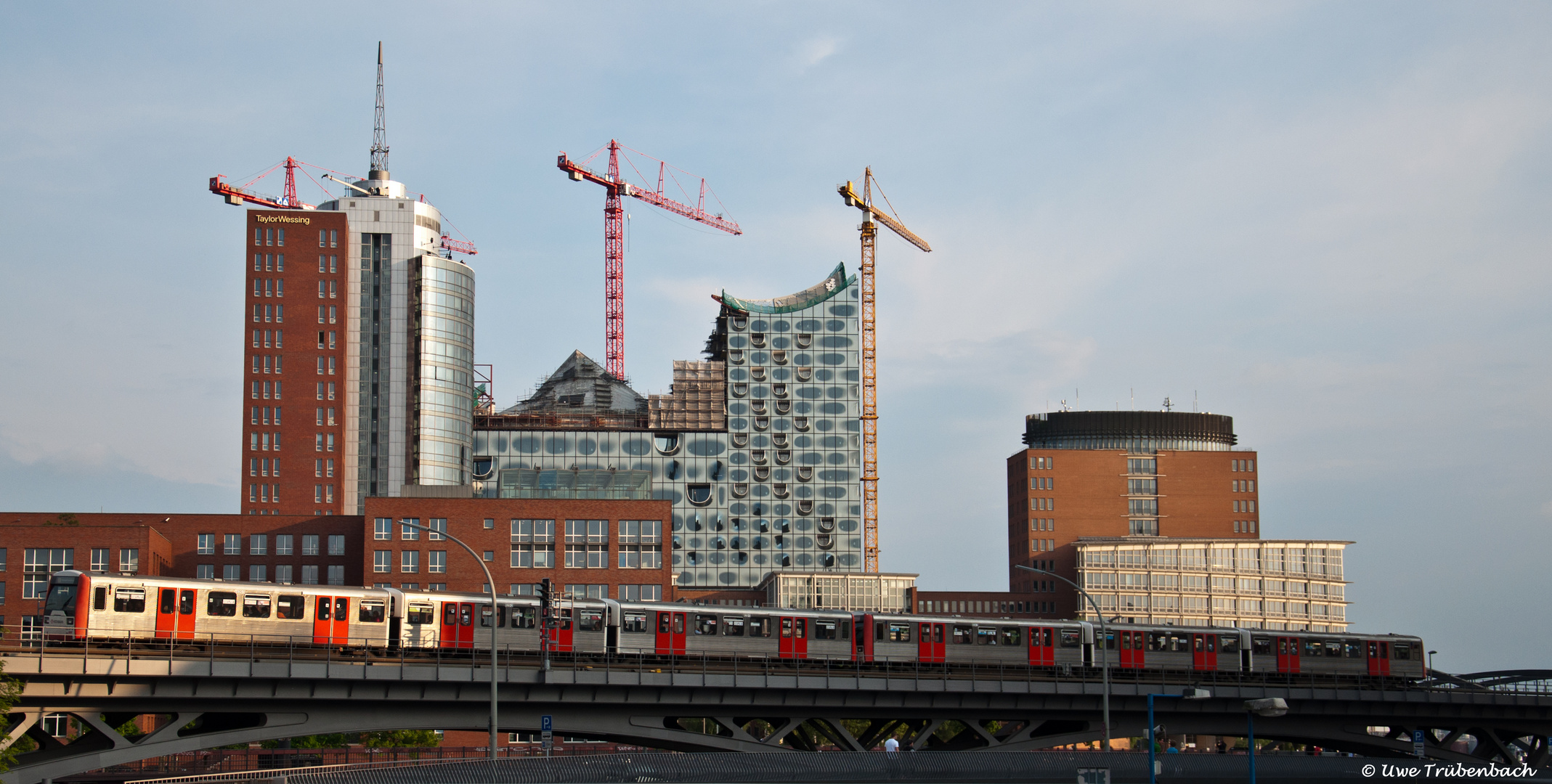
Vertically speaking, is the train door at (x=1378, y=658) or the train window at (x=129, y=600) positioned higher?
the train window at (x=129, y=600)

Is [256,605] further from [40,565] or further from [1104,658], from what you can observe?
[40,565]

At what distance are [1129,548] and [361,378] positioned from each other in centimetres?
9646

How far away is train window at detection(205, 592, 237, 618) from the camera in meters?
64.5

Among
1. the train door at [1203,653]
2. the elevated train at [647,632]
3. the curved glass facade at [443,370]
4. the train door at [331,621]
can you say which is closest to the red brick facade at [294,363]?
the curved glass facade at [443,370]

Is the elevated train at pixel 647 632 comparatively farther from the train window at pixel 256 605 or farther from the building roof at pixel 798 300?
the building roof at pixel 798 300

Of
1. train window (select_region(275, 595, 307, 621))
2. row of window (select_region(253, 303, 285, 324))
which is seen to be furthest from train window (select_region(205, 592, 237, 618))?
row of window (select_region(253, 303, 285, 324))

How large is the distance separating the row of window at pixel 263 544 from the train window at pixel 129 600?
6633 centimetres

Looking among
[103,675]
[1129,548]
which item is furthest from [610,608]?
[1129,548]

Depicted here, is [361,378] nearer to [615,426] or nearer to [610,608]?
[615,426]

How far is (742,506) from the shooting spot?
187375 mm

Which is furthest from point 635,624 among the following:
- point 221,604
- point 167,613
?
point 167,613

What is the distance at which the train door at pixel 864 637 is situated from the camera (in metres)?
77.8

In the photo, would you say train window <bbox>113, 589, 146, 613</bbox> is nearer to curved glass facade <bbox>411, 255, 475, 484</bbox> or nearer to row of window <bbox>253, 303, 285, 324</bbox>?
row of window <bbox>253, 303, 285, 324</bbox>

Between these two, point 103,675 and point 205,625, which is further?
point 205,625
